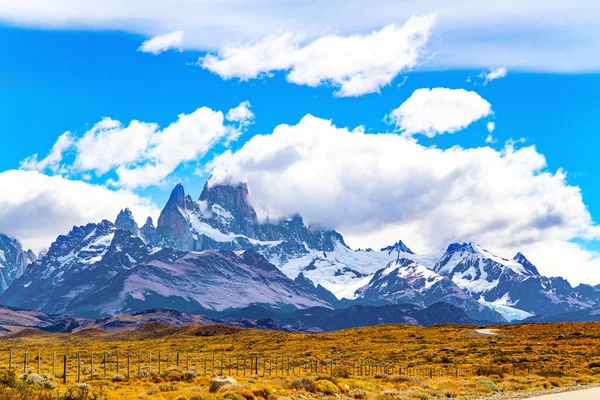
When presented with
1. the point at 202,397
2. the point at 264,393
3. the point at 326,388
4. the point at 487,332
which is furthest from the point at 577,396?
the point at 487,332

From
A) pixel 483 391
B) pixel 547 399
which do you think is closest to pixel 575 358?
pixel 483 391

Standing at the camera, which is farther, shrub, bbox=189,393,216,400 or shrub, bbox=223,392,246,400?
shrub, bbox=223,392,246,400

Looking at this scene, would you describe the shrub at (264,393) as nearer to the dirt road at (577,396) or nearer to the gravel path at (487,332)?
the dirt road at (577,396)

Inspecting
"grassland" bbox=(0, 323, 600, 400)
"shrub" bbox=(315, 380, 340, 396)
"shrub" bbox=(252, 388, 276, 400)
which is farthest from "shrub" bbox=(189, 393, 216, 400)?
"shrub" bbox=(315, 380, 340, 396)

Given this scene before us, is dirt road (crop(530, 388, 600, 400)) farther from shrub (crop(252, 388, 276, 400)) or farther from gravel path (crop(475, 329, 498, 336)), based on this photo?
gravel path (crop(475, 329, 498, 336))

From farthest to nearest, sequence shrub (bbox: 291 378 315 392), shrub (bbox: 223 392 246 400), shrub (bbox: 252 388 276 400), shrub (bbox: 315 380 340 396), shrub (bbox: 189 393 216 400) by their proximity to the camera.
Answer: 1. shrub (bbox: 291 378 315 392)
2. shrub (bbox: 315 380 340 396)
3. shrub (bbox: 252 388 276 400)
4. shrub (bbox: 223 392 246 400)
5. shrub (bbox: 189 393 216 400)

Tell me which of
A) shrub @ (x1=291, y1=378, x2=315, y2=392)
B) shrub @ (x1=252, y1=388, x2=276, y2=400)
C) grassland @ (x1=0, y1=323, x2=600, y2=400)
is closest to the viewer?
shrub @ (x1=252, y1=388, x2=276, y2=400)

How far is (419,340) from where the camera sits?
159250 millimetres

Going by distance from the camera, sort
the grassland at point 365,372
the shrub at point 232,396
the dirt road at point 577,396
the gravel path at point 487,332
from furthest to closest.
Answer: the gravel path at point 487,332
the dirt road at point 577,396
the grassland at point 365,372
the shrub at point 232,396

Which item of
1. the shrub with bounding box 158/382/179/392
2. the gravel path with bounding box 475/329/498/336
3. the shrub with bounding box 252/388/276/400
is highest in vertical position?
the gravel path with bounding box 475/329/498/336

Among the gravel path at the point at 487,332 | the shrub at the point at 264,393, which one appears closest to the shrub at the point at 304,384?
the shrub at the point at 264,393

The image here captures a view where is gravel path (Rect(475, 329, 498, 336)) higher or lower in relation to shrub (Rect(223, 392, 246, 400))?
higher

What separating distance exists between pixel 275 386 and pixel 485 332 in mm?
138546

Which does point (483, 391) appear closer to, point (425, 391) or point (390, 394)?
point (425, 391)
